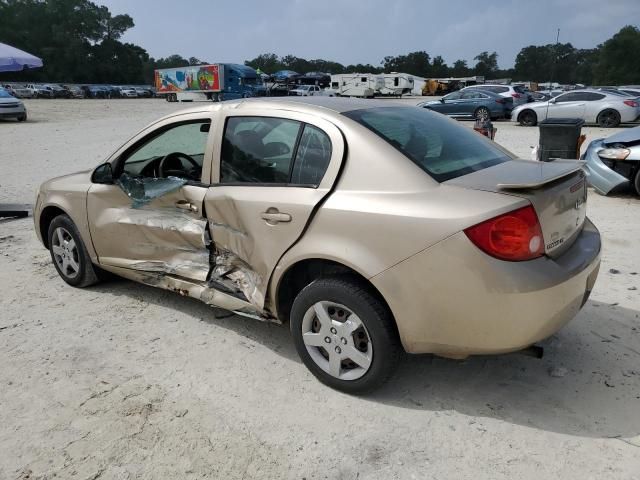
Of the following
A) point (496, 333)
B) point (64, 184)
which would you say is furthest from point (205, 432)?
point (64, 184)

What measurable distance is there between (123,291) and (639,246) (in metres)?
5.21

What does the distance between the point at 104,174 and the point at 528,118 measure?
1988 centimetres

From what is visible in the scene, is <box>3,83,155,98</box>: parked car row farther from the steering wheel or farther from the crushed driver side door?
the steering wheel

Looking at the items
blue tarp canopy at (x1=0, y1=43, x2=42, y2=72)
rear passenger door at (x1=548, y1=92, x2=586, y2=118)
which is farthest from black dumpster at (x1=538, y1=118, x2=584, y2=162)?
rear passenger door at (x1=548, y1=92, x2=586, y2=118)

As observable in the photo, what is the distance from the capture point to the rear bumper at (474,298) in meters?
2.52

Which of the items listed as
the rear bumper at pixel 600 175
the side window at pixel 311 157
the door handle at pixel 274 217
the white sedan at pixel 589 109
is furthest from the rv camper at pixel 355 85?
the door handle at pixel 274 217

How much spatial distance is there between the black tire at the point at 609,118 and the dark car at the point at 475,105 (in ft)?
14.4

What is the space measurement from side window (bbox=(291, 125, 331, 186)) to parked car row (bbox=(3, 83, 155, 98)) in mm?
54330

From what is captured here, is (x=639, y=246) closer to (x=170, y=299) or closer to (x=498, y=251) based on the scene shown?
(x=498, y=251)

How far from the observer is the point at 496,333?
8.52ft

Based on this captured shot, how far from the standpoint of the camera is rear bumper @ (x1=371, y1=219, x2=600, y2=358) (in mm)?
2521

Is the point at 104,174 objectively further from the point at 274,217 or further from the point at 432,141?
the point at 432,141

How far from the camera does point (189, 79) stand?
52.1m

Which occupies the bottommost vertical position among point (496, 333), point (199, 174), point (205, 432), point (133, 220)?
point (205, 432)
